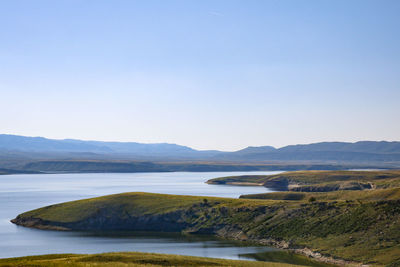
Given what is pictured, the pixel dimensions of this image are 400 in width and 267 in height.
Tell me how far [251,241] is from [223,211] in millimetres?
17718

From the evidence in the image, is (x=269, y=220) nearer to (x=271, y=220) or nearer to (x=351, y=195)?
(x=271, y=220)

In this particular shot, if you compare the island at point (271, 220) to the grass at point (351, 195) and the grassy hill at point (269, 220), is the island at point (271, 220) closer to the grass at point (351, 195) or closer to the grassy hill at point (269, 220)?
the grassy hill at point (269, 220)

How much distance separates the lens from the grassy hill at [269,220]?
292 feet

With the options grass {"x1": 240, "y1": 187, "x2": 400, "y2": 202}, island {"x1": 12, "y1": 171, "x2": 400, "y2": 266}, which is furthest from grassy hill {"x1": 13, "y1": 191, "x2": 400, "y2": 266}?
grass {"x1": 240, "y1": 187, "x2": 400, "y2": 202}

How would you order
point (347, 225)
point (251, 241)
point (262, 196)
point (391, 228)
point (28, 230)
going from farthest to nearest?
point (262, 196) < point (28, 230) < point (251, 241) < point (347, 225) < point (391, 228)

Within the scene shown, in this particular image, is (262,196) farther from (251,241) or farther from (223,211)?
(251,241)

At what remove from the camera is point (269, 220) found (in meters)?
112

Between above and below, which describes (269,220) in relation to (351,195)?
below

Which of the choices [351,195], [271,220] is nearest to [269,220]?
[271,220]

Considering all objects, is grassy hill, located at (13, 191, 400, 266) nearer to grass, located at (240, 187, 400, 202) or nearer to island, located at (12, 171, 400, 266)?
island, located at (12, 171, 400, 266)

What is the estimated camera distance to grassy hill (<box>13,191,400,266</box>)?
3509 inches

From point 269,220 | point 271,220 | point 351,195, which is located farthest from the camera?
point 351,195

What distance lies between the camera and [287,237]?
4006 inches

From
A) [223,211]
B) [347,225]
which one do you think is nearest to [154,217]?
[223,211]
